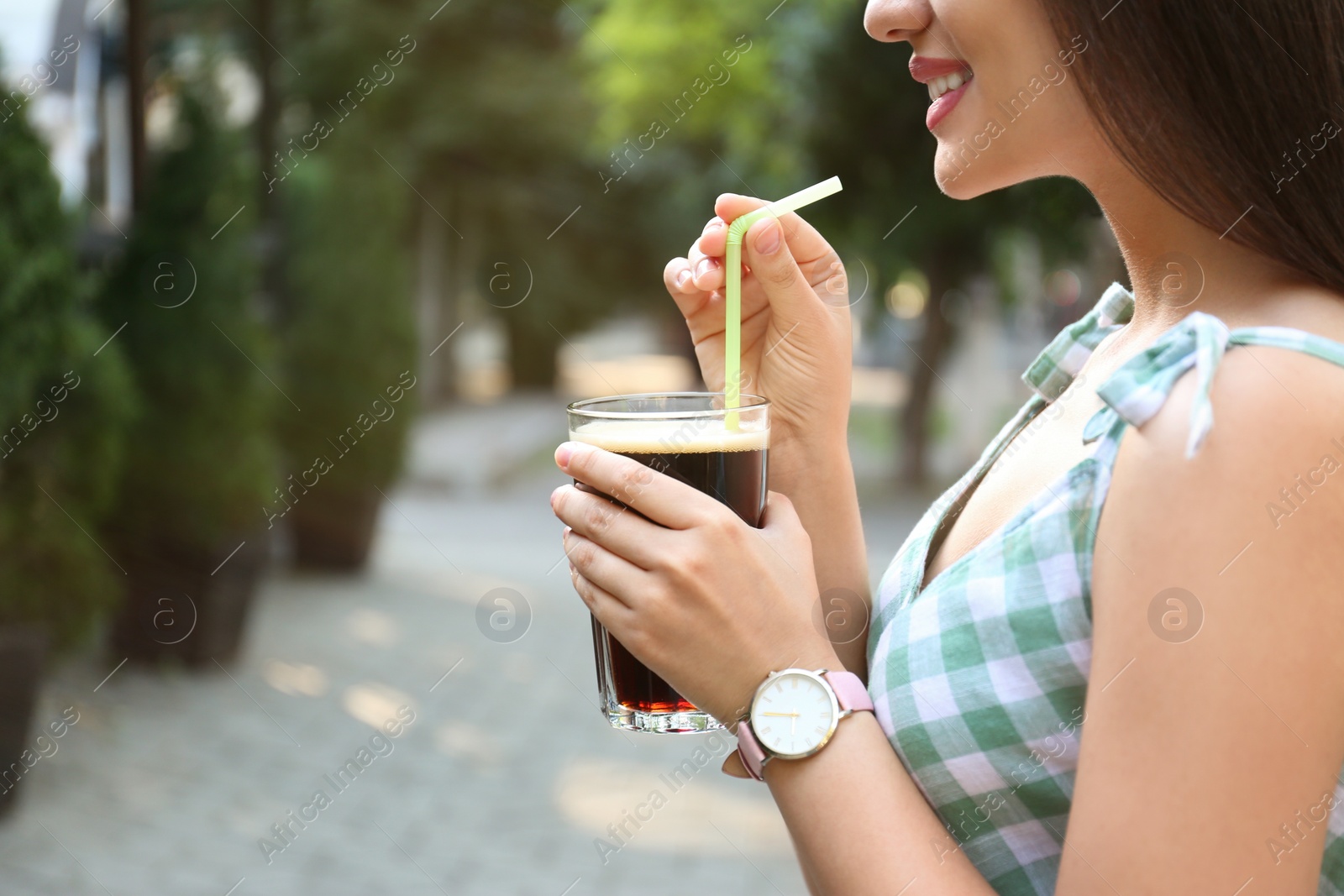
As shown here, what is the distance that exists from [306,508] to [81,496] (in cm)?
346

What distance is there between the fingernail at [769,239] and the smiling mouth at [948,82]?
9.8 inches

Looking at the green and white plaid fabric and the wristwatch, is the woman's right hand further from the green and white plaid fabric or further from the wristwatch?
the wristwatch

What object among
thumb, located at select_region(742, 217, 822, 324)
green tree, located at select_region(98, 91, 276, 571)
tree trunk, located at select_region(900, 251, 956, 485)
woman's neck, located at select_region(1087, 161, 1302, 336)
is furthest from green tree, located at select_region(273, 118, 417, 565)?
woman's neck, located at select_region(1087, 161, 1302, 336)

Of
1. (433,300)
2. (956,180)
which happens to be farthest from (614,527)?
(433,300)

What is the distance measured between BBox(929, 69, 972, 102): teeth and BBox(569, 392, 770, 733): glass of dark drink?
0.42m

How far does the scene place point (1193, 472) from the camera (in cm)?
101

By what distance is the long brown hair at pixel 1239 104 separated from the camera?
114cm

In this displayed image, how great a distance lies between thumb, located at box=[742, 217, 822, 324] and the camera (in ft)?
5.14

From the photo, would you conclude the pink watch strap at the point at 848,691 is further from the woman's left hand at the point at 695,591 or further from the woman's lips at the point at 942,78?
the woman's lips at the point at 942,78

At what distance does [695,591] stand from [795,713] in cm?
15

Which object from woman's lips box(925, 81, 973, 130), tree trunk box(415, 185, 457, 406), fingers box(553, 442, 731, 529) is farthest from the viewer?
tree trunk box(415, 185, 457, 406)

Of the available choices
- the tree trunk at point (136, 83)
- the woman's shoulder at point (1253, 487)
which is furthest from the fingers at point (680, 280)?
the tree trunk at point (136, 83)

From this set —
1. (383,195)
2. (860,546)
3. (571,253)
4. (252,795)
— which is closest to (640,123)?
(571,253)

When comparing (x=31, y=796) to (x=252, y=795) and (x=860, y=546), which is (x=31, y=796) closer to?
(x=252, y=795)
